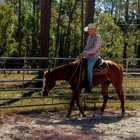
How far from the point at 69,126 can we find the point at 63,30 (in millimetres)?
30503

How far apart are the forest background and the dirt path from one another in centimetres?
1447

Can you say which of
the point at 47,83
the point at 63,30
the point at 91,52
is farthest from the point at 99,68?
the point at 63,30

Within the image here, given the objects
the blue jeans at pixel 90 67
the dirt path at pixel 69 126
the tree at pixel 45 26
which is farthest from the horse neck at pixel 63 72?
the tree at pixel 45 26

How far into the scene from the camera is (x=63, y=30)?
36.6 m

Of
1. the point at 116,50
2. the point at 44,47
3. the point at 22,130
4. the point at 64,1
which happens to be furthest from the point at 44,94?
the point at 64,1

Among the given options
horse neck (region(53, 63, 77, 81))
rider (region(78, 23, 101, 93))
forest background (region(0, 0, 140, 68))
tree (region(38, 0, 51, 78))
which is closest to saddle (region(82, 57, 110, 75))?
rider (region(78, 23, 101, 93))

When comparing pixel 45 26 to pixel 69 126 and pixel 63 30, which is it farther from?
pixel 63 30

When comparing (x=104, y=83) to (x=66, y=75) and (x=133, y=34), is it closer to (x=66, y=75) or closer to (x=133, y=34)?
(x=66, y=75)

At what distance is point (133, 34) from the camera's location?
33.8m

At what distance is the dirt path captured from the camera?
5.86 meters

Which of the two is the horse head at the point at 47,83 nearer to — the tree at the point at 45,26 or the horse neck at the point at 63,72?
the horse neck at the point at 63,72

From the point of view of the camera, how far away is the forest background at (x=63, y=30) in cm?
2743

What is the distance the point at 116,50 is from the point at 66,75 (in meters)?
21.5

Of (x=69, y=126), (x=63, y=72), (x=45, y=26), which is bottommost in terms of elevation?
(x=69, y=126)
